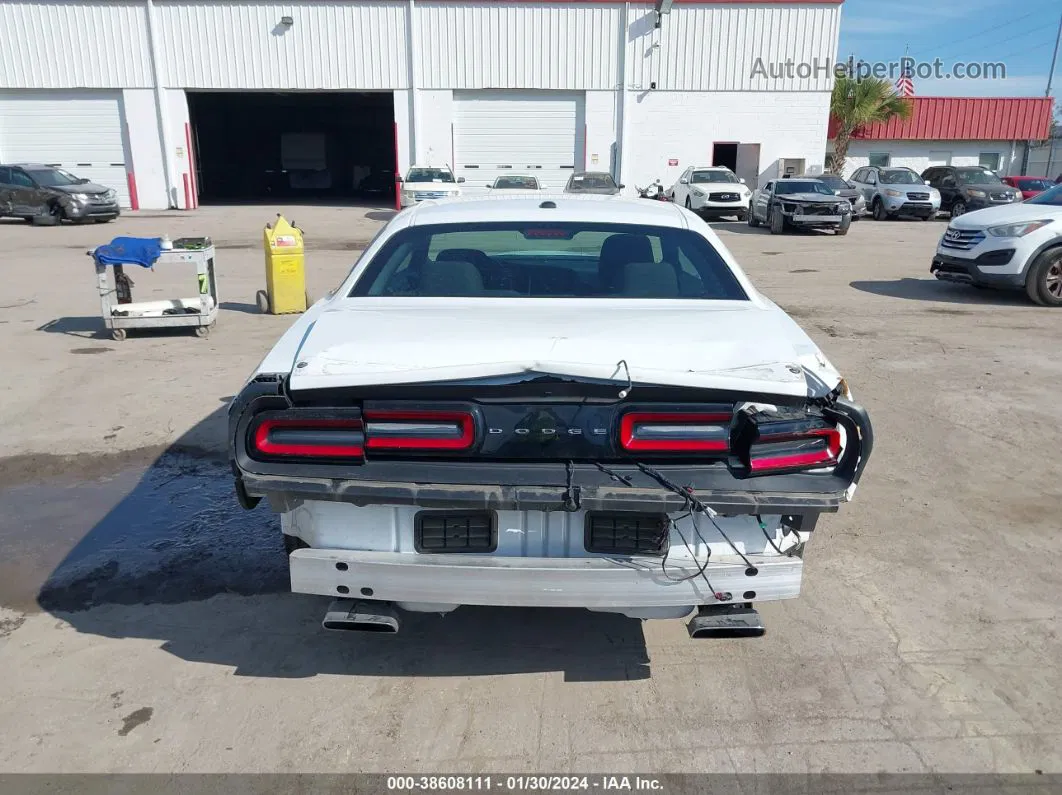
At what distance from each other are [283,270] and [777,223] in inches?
600

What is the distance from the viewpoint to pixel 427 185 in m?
24.5

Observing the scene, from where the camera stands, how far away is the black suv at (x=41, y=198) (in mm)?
22391

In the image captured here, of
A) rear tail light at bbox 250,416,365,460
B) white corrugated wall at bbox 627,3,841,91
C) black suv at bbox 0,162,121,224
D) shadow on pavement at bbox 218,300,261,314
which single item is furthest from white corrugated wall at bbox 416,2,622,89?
rear tail light at bbox 250,416,365,460

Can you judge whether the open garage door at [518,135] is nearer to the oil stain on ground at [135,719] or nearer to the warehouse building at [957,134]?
the warehouse building at [957,134]

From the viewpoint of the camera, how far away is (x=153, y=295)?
11.9 meters

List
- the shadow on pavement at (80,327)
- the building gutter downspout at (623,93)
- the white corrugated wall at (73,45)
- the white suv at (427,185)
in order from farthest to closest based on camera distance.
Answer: the building gutter downspout at (623,93), the white corrugated wall at (73,45), the white suv at (427,185), the shadow on pavement at (80,327)

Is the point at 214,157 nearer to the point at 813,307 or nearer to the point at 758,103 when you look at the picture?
the point at 758,103

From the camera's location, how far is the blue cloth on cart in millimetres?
8203

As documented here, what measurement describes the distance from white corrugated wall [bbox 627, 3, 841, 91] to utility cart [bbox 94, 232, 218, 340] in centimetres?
2446

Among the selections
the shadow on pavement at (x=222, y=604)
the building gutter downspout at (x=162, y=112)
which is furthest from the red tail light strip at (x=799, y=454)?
the building gutter downspout at (x=162, y=112)

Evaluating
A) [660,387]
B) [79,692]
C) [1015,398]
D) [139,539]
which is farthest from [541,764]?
[1015,398]

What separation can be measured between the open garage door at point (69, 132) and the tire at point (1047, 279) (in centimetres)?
2989

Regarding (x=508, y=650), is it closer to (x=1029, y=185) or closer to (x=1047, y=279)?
(x=1047, y=279)

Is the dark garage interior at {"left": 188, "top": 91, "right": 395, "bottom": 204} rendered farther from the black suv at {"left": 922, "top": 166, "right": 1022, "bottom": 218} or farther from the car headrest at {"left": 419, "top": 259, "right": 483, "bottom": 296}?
the car headrest at {"left": 419, "top": 259, "right": 483, "bottom": 296}
